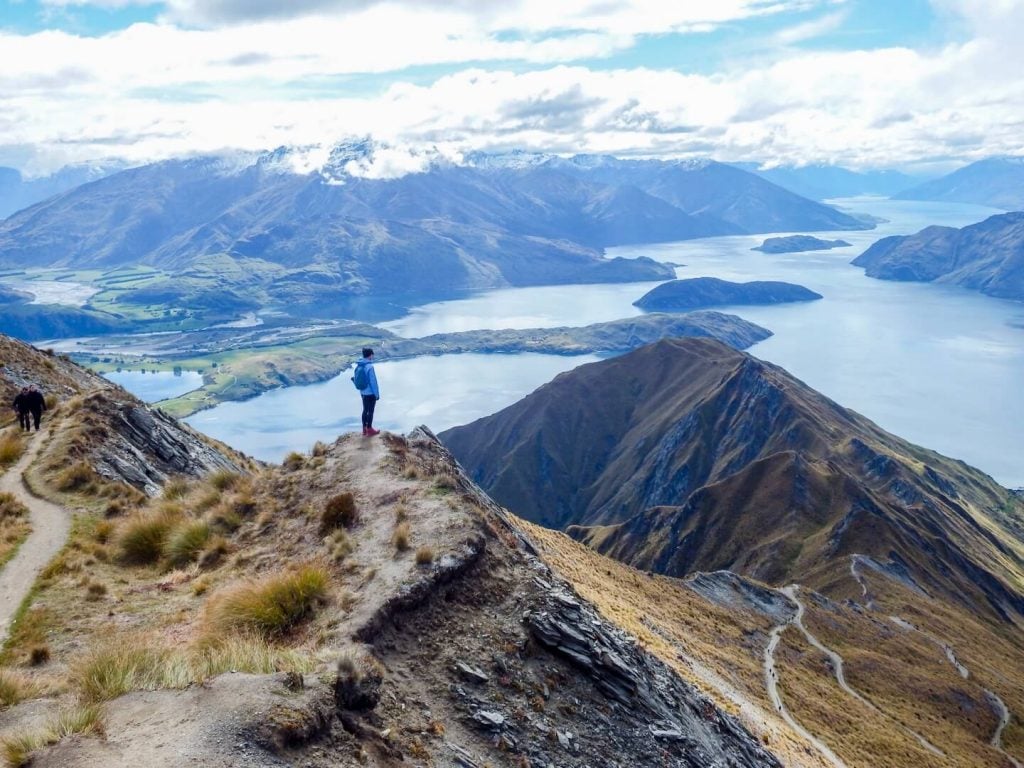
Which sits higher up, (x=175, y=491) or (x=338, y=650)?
(x=338, y=650)

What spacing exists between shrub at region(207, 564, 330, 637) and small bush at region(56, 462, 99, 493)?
48.4 feet

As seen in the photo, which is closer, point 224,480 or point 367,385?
point 224,480

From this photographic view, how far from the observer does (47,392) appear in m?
47.7

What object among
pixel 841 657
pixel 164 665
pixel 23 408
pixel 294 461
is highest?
pixel 164 665

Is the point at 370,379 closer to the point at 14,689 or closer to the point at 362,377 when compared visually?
the point at 362,377

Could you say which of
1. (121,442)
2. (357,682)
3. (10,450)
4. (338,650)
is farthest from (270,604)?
(10,450)

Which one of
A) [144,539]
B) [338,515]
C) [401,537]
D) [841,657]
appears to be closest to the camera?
[401,537]

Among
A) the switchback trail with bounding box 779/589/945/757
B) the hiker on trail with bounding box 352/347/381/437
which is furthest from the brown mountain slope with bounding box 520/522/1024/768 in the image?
the hiker on trail with bounding box 352/347/381/437

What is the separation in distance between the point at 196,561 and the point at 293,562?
162 inches

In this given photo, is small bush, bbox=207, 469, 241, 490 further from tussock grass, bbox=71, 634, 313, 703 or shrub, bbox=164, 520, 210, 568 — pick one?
tussock grass, bbox=71, 634, 313, 703

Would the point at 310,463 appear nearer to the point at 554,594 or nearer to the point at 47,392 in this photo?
the point at 554,594

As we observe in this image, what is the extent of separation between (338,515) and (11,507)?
42.7ft

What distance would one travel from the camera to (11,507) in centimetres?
2633

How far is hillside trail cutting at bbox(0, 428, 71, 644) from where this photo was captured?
19.8 meters
